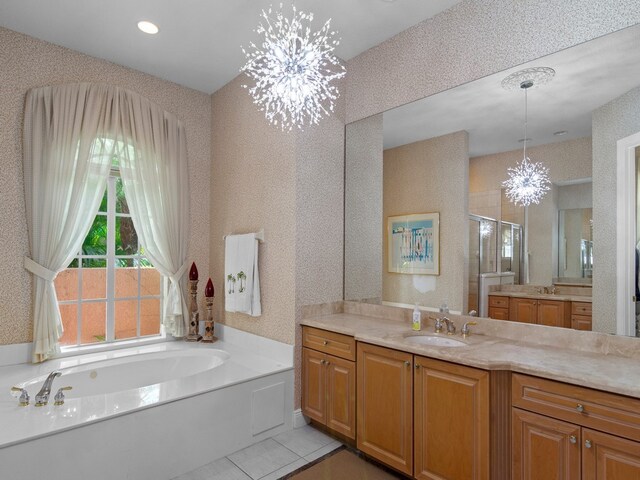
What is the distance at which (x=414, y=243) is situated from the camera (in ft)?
9.04

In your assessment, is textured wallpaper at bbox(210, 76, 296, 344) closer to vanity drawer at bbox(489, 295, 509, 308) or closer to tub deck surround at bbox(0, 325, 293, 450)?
tub deck surround at bbox(0, 325, 293, 450)

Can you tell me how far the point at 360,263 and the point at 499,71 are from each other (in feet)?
5.31

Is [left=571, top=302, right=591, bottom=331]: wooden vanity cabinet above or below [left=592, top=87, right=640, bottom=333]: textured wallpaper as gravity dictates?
below

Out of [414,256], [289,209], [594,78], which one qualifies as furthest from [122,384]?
[594,78]

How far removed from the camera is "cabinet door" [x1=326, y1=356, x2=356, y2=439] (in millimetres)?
2473

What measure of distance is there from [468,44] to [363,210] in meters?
1.33

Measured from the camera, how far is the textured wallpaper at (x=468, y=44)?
6.27 feet

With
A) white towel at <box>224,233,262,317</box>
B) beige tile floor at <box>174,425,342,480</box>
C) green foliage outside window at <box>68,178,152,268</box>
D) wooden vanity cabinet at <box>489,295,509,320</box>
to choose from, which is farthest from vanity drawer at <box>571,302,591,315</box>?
green foliage outside window at <box>68,178,152,268</box>

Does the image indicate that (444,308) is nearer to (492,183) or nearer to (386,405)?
(386,405)

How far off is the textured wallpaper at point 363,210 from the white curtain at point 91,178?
158 cm

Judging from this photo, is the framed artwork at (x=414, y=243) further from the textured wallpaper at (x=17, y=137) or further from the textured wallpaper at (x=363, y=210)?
the textured wallpaper at (x=17, y=137)

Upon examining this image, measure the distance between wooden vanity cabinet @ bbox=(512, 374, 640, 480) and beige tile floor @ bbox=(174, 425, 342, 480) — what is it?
4.18 feet

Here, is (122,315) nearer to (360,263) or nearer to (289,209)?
(289,209)

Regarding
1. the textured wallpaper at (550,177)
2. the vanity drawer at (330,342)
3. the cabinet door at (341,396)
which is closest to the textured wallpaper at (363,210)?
the vanity drawer at (330,342)
